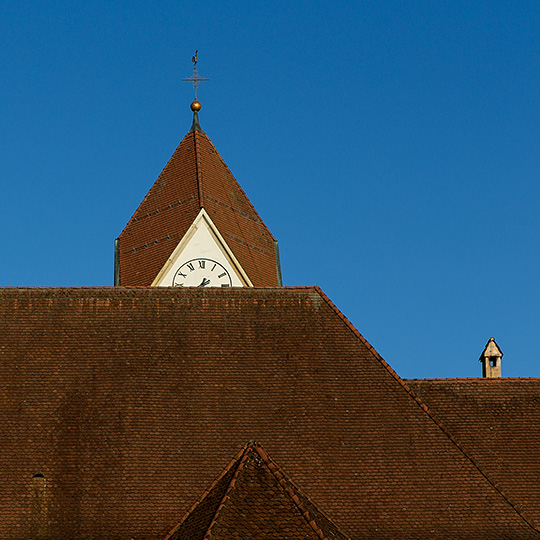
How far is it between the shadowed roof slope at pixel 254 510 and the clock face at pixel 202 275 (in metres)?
9.41

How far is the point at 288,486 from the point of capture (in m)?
23.2

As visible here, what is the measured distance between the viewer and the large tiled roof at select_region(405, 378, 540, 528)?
27047 mm

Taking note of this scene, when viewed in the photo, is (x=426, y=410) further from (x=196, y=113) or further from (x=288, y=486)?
(x=196, y=113)

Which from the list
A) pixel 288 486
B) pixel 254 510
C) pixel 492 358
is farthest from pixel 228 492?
pixel 492 358

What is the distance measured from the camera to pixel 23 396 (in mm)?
25875

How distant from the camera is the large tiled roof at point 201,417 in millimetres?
24422

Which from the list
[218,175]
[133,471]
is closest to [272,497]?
[133,471]

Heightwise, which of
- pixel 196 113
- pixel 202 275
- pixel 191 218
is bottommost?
pixel 202 275

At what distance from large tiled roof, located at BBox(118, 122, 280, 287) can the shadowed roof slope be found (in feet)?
33.2

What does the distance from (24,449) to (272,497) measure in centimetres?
466

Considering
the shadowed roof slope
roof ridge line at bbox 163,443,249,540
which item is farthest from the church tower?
the shadowed roof slope

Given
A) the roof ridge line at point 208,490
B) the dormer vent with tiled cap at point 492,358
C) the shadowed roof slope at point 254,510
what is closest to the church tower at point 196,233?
the dormer vent with tiled cap at point 492,358

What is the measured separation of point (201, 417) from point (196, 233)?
8.94m

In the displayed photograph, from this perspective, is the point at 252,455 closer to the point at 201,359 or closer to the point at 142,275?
the point at 201,359
